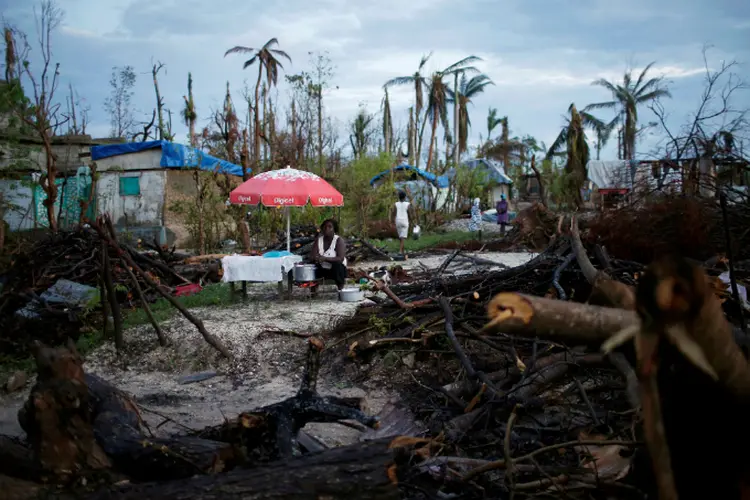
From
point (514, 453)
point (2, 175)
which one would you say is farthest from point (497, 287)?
point (2, 175)

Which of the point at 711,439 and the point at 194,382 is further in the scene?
the point at 194,382

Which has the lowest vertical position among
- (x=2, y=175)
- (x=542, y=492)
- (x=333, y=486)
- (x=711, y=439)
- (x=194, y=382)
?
(x=194, y=382)

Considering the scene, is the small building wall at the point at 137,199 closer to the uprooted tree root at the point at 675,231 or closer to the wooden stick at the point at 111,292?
the wooden stick at the point at 111,292

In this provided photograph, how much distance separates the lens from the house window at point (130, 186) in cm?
1819

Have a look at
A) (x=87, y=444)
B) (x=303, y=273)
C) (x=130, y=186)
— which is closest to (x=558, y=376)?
(x=87, y=444)

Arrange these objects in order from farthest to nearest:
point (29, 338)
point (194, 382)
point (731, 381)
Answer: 1. point (29, 338)
2. point (194, 382)
3. point (731, 381)

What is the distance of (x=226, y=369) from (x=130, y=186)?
13777mm

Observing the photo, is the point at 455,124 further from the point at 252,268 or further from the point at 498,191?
the point at 252,268

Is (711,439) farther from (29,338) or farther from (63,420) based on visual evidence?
(29,338)

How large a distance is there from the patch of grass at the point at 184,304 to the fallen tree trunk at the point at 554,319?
6885 millimetres

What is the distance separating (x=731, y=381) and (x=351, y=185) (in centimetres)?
1803

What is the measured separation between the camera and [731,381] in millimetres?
1490

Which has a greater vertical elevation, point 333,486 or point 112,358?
point 333,486

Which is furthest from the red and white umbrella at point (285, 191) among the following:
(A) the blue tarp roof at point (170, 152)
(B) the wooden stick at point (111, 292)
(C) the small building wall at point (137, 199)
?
(C) the small building wall at point (137, 199)
